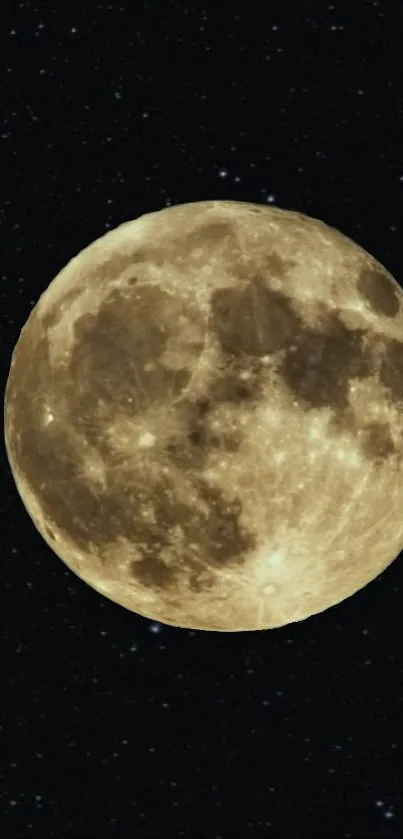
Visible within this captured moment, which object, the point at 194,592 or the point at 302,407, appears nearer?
the point at 302,407

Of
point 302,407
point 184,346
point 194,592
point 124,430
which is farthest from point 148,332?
point 194,592

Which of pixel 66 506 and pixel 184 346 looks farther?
pixel 66 506

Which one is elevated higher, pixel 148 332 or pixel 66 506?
pixel 148 332

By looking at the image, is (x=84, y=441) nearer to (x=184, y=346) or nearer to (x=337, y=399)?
(x=184, y=346)

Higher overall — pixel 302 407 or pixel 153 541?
pixel 302 407

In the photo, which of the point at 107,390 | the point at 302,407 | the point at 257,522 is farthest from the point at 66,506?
the point at 302,407

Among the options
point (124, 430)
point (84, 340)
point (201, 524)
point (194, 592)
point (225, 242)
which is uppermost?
point (225, 242)

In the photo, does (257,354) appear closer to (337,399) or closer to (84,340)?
(337,399)
